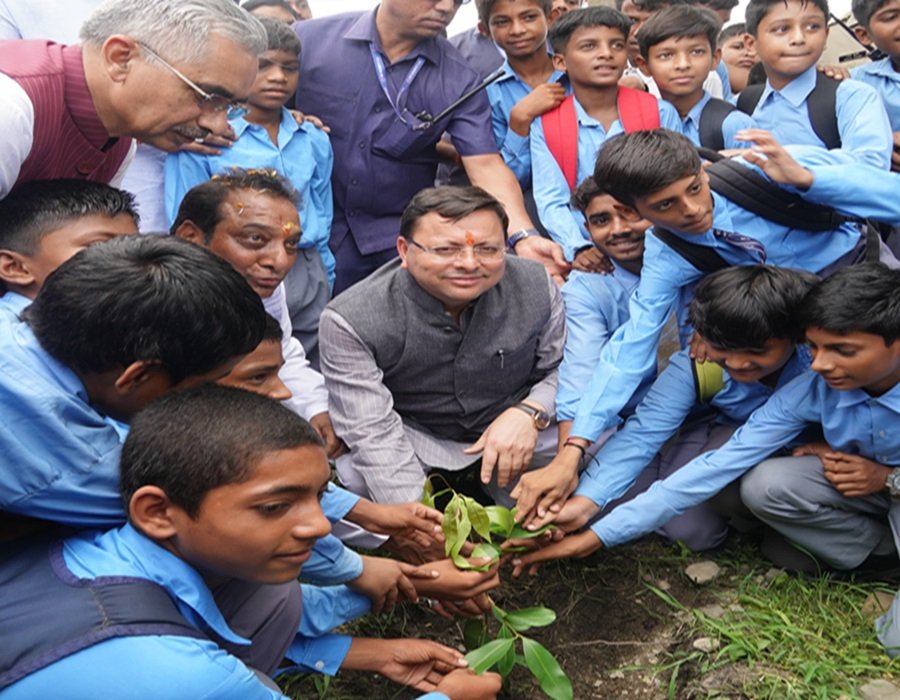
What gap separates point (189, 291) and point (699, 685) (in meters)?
1.76

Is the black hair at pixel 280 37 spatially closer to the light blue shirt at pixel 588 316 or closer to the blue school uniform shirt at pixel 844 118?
the light blue shirt at pixel 588 316

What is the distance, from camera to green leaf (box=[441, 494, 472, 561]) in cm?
252

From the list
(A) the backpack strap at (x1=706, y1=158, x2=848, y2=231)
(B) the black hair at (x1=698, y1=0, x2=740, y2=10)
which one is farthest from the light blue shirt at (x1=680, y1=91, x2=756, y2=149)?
(B) the black hair at (x1=698, y1=0, x2=740, y2=10)

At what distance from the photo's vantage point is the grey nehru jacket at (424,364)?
3.00m

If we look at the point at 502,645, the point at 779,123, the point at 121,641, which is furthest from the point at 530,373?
the point at 121,641

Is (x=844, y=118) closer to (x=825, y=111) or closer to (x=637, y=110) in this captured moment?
(x=825, y=111)

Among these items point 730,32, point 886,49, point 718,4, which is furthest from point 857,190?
point 730,32

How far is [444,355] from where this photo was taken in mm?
3107

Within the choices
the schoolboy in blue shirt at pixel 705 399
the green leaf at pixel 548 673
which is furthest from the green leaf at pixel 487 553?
the schoolboy in blue shirt at pixel 705 399

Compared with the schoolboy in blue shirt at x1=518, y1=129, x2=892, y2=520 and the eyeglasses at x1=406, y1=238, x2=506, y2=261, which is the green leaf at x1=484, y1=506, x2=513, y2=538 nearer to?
the schoolboy in blue shirt at x1=518, y1=129, x2=892, y2=520

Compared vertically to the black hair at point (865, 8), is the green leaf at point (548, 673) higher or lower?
lower

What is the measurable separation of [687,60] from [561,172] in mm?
768

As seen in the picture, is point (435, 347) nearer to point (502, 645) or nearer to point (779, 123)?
point (502, 645)

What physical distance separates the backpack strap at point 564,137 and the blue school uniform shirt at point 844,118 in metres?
0.78
